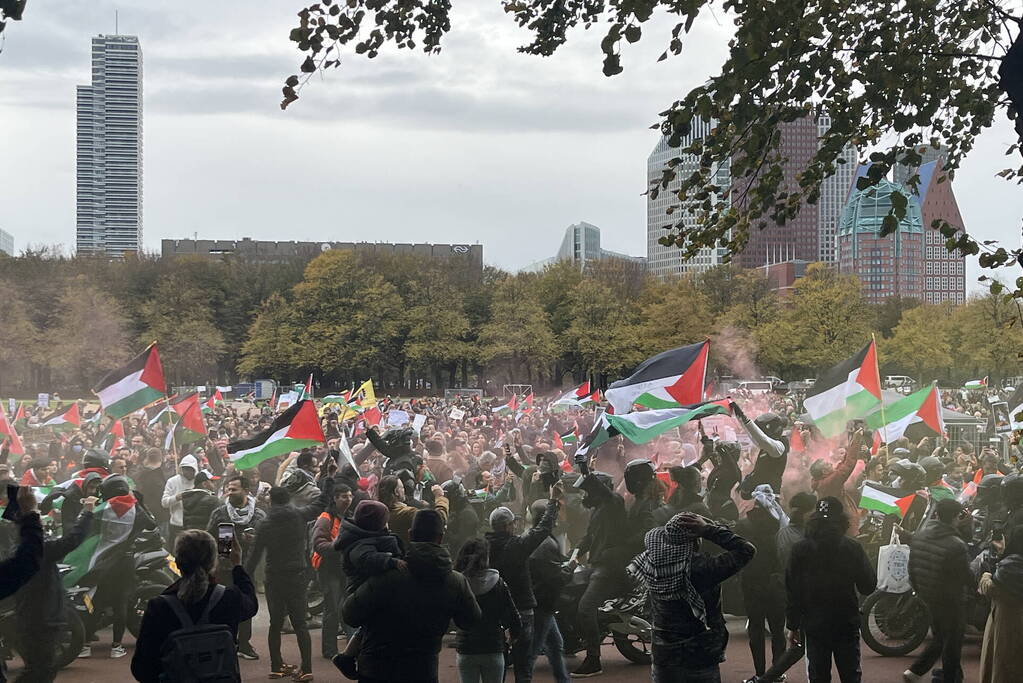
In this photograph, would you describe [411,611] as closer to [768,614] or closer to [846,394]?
[768,614]

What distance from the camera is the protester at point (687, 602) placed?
5906mm

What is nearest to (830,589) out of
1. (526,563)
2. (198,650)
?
(526,563)

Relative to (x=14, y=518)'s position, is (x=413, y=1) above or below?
above

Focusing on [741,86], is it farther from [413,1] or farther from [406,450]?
[406,450]

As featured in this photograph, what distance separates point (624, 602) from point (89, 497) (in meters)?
3.89

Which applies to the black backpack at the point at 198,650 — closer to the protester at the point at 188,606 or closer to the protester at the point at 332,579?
the protester at the point at 188,606

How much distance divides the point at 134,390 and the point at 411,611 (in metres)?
10.7

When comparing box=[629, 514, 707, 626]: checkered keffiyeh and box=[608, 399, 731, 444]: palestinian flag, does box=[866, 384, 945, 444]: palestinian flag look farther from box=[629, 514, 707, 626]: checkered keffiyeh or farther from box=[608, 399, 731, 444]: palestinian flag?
box=[629, 514, 707, 626]: checkered keffiyeh

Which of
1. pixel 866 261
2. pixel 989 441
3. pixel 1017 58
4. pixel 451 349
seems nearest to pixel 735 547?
pixel 1017 58

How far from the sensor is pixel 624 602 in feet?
29.4

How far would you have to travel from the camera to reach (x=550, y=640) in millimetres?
7770

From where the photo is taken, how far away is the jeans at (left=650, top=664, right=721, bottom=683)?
19.5ft

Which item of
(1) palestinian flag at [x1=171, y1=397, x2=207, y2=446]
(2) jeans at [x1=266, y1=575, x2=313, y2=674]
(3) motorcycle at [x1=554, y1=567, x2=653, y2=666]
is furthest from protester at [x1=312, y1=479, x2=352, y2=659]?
(1) palestinian flag at [x1=171, y1=397, x2=207, y2=446]

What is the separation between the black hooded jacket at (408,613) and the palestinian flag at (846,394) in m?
6.57
